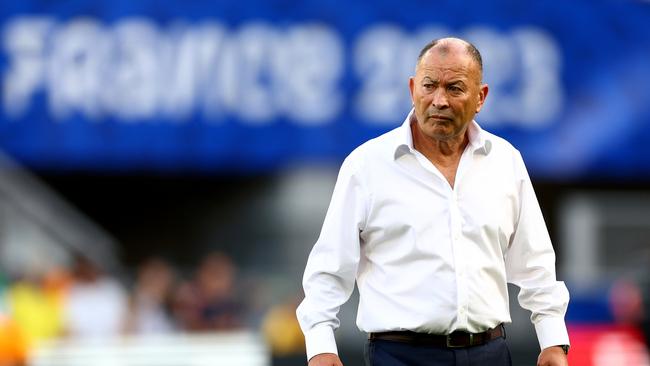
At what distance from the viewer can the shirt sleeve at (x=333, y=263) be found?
463 centimetres

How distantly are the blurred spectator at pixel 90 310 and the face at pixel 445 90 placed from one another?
28.5 feet

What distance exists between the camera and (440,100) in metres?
4.55

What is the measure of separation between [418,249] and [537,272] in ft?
1.54

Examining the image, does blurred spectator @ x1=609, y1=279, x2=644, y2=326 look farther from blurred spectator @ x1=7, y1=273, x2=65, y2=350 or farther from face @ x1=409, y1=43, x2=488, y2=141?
face @ x1=409, y1=43, x2=488, y2=141

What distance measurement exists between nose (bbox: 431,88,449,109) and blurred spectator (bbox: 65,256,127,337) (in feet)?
28.7

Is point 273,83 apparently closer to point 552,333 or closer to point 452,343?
point 552,333

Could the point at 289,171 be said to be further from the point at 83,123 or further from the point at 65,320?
the point at 65,320

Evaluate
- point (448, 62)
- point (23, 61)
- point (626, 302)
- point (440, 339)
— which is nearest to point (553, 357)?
point (440, 339)

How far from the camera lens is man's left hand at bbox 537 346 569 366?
15.4ft

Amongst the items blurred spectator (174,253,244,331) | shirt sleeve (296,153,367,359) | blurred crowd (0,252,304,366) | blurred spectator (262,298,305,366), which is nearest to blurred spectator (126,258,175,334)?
blurred crowd (0,252,304,366)

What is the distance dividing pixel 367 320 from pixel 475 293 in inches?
14.7

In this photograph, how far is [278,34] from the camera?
766 inches

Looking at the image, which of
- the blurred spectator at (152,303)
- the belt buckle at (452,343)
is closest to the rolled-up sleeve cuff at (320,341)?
the belt buckle at (452,343)

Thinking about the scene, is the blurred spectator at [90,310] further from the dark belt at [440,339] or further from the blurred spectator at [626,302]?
the dark belt at [440,339]
